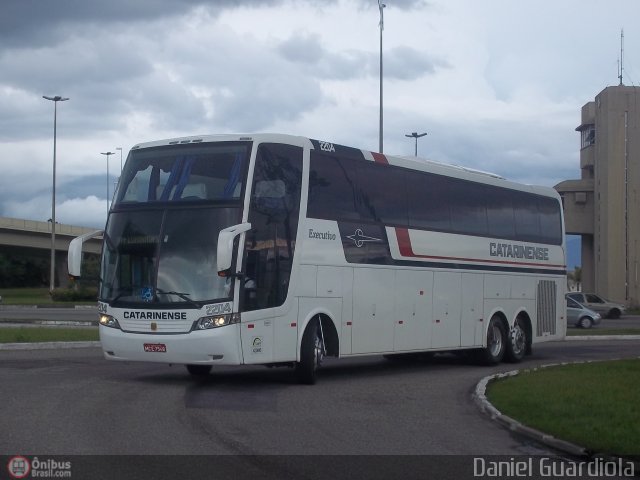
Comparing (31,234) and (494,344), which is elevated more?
(31,234)

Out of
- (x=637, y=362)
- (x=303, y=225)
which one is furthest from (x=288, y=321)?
(x=637, y=362)

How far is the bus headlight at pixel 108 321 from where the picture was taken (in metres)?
15.5

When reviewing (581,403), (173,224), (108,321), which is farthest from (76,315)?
(581,403)

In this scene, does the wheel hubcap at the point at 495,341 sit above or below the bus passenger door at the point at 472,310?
below

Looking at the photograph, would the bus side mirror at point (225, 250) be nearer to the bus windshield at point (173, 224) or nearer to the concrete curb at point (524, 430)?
the bus windshield at point (173, 224)

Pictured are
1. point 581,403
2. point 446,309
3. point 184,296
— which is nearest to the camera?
point 581,403

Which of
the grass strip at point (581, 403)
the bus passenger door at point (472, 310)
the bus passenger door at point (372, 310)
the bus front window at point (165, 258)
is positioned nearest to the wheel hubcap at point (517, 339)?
the bus passenger door at point (472, 310)

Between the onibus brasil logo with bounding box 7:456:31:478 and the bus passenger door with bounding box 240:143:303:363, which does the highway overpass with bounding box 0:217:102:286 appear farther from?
the onibus brasil logo with bounding box 7:456:31:478

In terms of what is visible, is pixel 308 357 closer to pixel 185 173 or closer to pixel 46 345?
pixel 185 173

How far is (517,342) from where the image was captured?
2319 cm

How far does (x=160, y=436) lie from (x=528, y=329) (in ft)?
48.5

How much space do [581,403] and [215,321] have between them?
18.0 ft

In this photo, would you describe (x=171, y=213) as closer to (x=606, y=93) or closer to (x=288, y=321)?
(x=288, y=321)

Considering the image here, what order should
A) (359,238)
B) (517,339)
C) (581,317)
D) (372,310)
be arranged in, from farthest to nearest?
(581,317)
(517,339)
(372,310)
(359,238)
